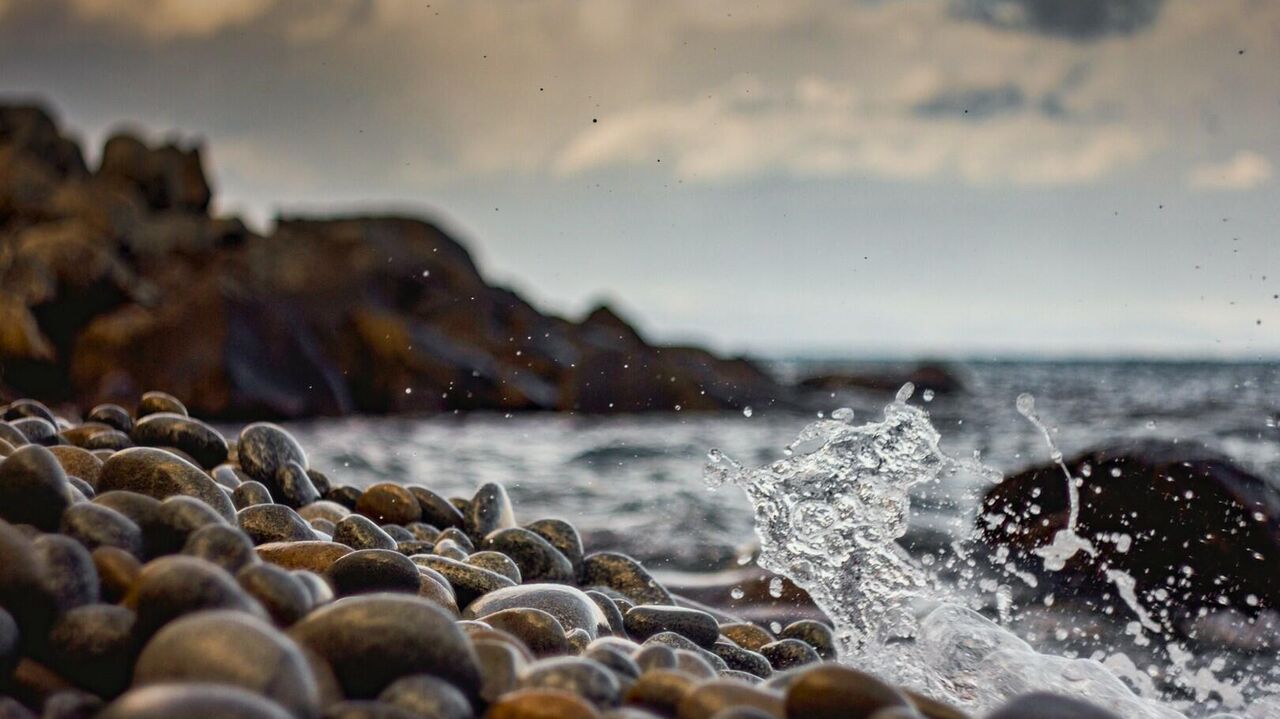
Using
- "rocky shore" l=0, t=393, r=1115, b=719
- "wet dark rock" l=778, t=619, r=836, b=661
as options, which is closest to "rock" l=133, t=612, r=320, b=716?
"rocky shore" l=0, t=393, r=1115, b=719

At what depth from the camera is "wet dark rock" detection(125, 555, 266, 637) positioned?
53.4 inches

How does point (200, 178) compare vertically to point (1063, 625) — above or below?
above

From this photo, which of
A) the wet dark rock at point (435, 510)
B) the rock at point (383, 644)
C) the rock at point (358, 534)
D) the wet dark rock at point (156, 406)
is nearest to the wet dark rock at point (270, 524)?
the rock at point (358, 534)

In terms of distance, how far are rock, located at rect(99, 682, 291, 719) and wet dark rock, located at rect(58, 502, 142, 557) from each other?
658 millimetres

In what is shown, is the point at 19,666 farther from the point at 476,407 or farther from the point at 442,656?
the point at 476,407

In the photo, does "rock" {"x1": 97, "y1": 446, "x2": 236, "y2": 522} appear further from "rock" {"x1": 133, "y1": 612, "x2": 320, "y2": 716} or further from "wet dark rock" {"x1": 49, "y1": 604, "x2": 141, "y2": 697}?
"rock" {"x1": 133, "y1": 612, "x2": 320, "y2": 716}

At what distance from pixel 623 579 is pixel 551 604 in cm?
106

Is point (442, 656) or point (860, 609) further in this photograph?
point (860, 609)

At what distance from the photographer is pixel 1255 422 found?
13.3 metres

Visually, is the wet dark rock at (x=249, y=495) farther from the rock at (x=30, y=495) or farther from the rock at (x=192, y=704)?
the rock at (x=192, y=704)

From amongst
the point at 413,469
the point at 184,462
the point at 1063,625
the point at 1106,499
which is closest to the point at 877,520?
the point at 1063,625

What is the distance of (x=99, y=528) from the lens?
1640mm

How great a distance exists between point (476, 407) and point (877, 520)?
46.4 feet

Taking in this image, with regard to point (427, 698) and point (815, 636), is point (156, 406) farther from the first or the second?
point (427, 698)
